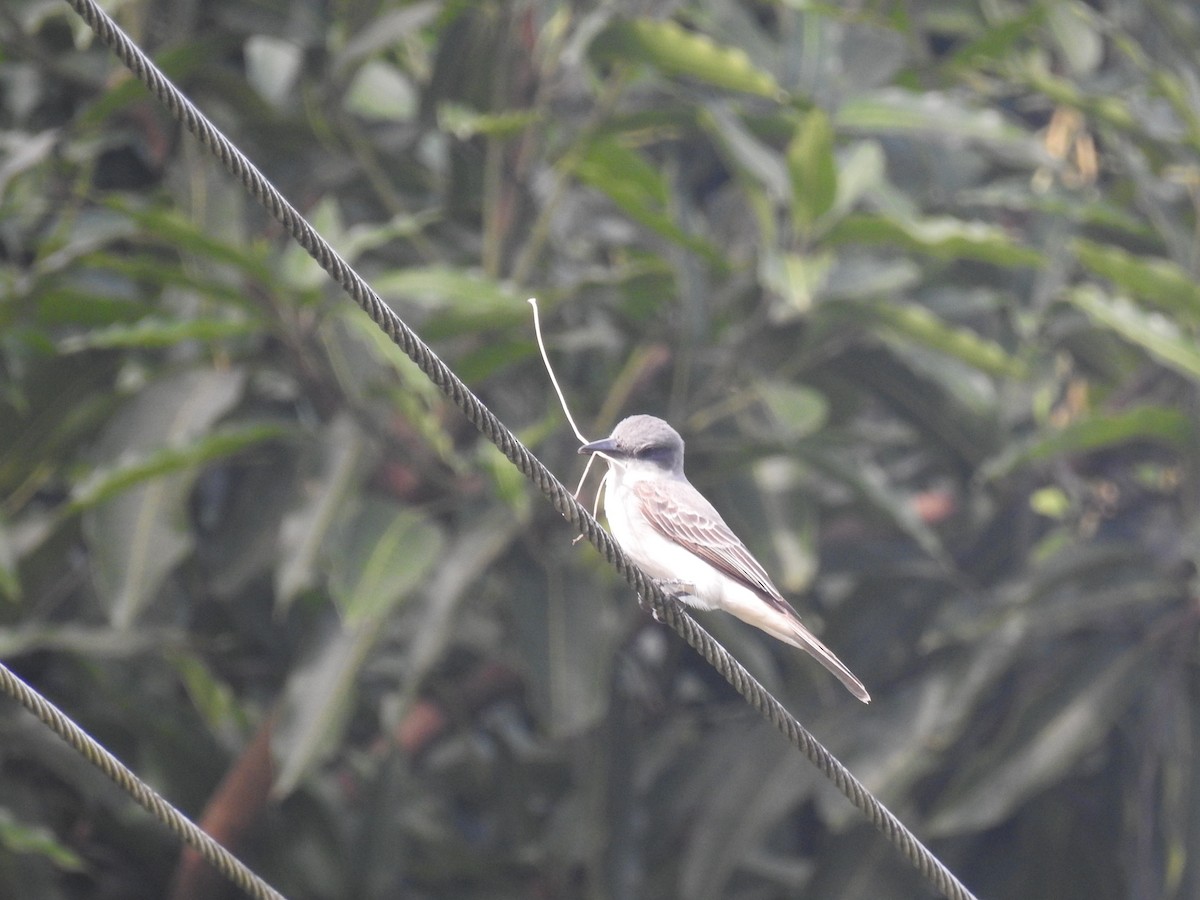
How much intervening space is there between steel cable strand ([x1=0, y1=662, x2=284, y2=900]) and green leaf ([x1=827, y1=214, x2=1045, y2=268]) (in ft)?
9.78

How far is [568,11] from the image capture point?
19.4 ft

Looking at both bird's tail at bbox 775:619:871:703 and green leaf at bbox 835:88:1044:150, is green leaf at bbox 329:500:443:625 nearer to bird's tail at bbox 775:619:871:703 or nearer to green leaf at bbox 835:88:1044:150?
bird's tail at bbox 775:619:871:703

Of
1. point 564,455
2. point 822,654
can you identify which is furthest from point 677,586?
point 564,455

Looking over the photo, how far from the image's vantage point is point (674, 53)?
5418mm

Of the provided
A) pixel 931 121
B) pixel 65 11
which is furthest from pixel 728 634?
pixel 65 11

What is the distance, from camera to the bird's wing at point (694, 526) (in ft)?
14.2

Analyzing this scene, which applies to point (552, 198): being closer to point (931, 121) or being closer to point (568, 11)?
point (568, 11)

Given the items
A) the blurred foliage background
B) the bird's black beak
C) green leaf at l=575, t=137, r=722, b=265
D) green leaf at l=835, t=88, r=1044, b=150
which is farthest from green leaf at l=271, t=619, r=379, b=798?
green leaf at l=835, t=88, r=1044, b=150

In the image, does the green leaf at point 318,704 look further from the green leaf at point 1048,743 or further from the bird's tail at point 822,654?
the green leaf at point 1048,743

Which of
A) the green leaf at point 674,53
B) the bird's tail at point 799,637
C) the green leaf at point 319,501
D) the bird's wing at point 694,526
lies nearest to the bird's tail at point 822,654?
the bird's tail at point 799,637

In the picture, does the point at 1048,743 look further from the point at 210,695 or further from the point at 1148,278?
the point at 210,695

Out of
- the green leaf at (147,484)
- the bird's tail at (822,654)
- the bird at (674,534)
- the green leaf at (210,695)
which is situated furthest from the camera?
the green leaf at (210,695)

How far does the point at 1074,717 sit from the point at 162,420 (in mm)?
3153

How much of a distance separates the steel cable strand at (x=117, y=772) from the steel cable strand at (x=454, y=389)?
92cm
